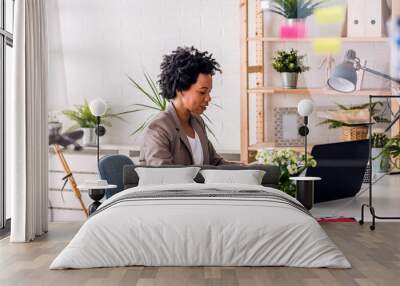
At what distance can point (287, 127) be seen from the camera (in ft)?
22.4

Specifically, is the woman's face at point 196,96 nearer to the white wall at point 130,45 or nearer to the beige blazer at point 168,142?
the beige blazer at point 168,142

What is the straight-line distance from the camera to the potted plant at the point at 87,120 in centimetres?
718

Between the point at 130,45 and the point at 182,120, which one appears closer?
the point at 182,120

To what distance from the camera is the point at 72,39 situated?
23.9ft

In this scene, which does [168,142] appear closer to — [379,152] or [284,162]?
[284,162]

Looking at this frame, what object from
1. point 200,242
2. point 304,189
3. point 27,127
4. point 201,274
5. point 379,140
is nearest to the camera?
point 201,274

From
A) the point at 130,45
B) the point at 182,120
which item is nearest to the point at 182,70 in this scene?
the point at 182,120

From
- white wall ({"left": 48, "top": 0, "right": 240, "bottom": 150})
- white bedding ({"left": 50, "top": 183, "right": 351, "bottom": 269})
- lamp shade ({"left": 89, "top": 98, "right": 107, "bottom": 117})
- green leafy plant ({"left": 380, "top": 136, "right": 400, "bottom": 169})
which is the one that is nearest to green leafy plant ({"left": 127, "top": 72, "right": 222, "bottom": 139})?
white wall ({"left": 48, "top": 0, "right": 240, "bottom": 150})

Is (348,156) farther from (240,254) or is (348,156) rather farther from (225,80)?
(240,254)

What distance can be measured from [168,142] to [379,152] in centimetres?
200

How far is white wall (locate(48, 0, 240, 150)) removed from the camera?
7121 millimetres

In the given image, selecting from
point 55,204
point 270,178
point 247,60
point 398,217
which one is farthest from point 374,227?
point 55,204

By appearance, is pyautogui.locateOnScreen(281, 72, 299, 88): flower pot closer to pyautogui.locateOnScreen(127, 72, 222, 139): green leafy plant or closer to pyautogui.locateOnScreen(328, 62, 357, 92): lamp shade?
pyautogui.locateOnScreen(328, 62, 357, 92): lamp shade

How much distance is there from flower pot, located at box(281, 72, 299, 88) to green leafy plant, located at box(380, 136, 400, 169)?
0.93m
